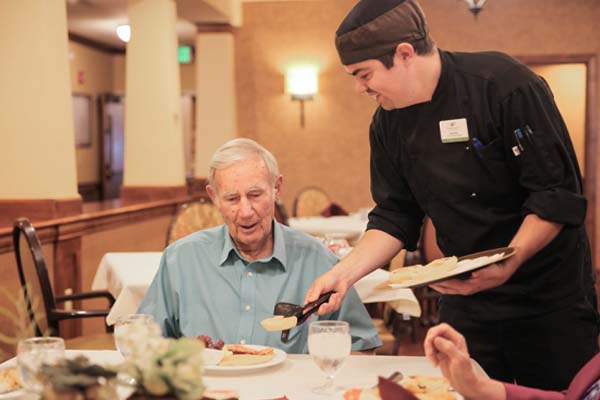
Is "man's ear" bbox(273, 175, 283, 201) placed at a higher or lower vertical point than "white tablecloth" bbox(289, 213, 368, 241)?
higher

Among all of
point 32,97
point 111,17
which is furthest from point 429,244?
point 111,17

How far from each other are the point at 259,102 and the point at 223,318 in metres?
7.49

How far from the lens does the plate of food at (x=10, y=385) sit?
5.41 feet

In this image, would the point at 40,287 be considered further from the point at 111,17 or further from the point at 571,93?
the point at 571,93

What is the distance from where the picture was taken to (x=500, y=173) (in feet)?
6.96

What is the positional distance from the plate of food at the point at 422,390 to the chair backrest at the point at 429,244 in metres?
3.55

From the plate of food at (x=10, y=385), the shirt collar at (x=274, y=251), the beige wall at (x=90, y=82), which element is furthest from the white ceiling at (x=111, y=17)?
the plate of food at (x=10, y=385)

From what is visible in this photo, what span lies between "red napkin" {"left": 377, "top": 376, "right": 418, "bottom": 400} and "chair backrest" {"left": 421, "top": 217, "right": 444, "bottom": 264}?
3.95 metres

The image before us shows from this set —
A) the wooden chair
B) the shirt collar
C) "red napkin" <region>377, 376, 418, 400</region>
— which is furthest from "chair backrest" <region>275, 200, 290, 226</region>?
"red napkin" <region>377, 376, 418, 400</region>

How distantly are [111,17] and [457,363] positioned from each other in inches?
392

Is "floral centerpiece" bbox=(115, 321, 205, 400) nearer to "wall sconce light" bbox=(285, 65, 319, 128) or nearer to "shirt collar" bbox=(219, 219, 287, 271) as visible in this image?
"shirt collar" bbox=(219, 219, 287, 271)

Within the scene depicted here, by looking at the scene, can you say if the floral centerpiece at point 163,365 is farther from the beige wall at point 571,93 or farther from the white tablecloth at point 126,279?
the beige wall at point 571,93

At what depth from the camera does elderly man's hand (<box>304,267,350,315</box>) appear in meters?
2.07

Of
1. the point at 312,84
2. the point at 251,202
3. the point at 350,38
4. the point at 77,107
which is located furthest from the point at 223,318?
the point at 77,107
